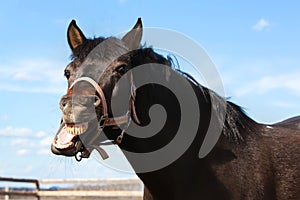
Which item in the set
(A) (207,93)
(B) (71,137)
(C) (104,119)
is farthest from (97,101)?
(A) (207,93)

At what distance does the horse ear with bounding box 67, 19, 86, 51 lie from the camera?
4.11m

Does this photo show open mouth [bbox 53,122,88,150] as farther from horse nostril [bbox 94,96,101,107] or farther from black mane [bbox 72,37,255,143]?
black mane [bbox 72,37,255,143]

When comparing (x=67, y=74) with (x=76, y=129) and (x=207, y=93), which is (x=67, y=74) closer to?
(x=76, y=129)

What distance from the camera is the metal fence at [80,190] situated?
12.2 meters

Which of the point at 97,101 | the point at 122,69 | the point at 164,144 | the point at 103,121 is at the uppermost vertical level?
the point at 122,69

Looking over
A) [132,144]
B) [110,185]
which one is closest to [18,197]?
[110,185]

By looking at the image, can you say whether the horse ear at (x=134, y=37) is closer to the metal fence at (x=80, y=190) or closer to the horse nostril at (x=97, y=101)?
the horse nostril at (x=97, y=101)

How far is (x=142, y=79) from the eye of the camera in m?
3.88

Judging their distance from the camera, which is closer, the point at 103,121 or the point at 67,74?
the point at 103,121

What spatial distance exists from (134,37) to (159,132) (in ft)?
2.51

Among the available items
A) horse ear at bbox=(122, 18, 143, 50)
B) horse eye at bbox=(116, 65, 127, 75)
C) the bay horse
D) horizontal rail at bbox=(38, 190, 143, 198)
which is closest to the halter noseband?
the bay horse

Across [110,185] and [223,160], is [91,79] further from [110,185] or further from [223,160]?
[110,185]

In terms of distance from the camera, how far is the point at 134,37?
402 centimetres

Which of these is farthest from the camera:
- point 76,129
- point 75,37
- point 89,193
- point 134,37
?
point 89,193
